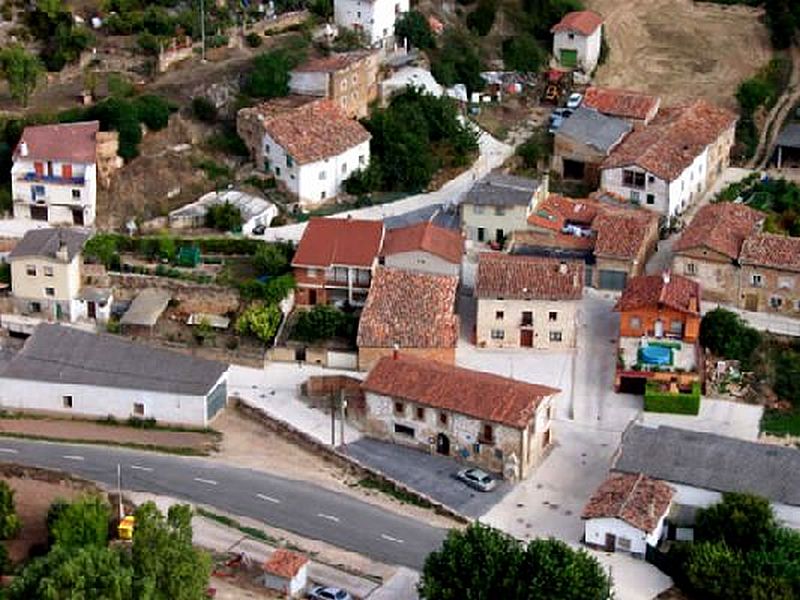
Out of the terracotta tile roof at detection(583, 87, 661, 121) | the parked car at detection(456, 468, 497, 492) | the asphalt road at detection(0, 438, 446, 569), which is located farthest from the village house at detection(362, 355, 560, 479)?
the terracotta tile roof at detection(583, 87, 661, 121)

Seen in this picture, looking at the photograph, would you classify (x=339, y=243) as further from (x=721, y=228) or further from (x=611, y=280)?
(x=721, y=228)

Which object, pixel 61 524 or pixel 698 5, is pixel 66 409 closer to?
pixel 61 524

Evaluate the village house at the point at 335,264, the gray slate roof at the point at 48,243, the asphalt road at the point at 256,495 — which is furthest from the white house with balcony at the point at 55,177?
the asphalt road at the point at 256,495

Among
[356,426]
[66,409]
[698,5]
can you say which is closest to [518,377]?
[356,426]

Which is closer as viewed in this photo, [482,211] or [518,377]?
[518,377]

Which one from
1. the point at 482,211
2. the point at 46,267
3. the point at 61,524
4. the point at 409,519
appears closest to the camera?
the point at 61,524

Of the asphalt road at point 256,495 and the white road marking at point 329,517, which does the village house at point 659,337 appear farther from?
the white road marking at point 329,517

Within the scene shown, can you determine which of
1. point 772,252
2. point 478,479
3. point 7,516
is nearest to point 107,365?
point 7,516
